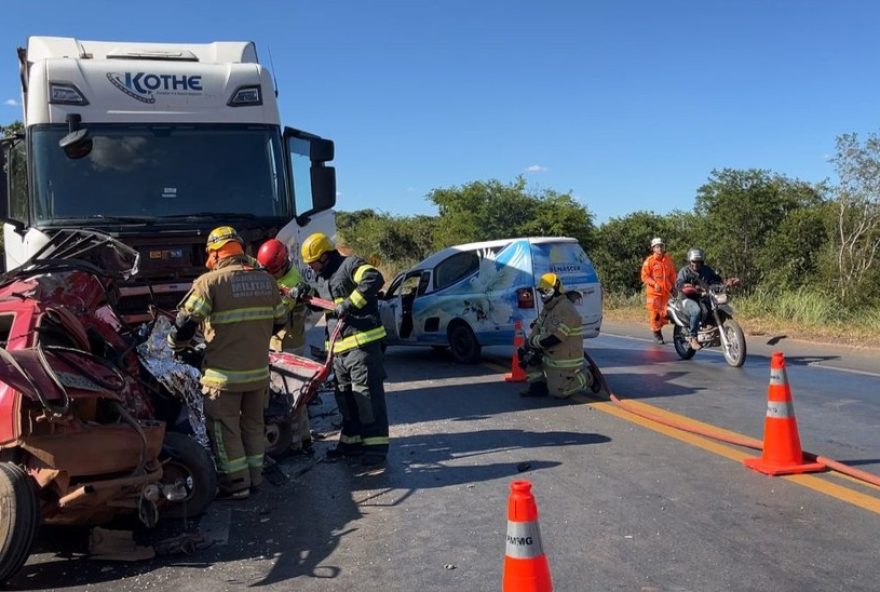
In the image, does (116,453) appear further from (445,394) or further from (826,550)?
(445,394)

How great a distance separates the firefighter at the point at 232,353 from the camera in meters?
5.32

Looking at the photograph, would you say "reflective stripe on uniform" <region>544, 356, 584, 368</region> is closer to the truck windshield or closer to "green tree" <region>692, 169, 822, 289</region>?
the truck windshield

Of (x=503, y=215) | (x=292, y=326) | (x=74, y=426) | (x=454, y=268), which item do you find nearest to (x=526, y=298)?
(x=454, y=268)

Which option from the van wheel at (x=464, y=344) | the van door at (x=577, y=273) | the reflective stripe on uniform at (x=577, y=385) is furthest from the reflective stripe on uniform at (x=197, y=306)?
the van wheel at (x=464, y=344)

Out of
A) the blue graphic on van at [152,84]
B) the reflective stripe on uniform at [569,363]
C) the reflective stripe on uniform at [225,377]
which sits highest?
the blue graphic on van at [152,84]

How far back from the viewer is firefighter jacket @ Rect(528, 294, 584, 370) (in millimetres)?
8312

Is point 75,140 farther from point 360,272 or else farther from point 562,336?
point 562,336

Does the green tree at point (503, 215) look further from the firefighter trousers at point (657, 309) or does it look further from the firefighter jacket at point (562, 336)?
the firefighter jacket at point (562, 336)

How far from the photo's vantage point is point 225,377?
5340 millimetres

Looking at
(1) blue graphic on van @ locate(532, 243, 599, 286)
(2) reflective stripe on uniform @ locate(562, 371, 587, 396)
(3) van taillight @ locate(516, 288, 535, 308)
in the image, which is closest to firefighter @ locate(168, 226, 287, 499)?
(2) reflective stripe on uniform @ locate(562, 371, 587, 396)

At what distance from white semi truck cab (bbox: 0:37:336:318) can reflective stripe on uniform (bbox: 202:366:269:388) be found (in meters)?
2.06

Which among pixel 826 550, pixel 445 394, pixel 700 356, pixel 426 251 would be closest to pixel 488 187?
pixel 426 251

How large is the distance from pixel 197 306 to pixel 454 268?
6.43 meters

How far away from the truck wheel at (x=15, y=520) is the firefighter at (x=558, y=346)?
5.47 meters
